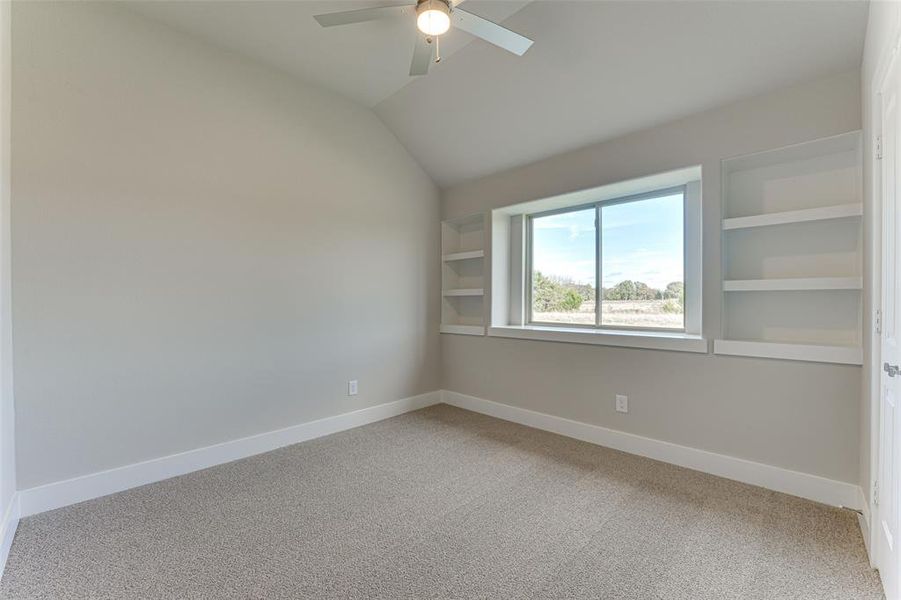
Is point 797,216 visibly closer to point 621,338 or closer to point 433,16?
point 621,338

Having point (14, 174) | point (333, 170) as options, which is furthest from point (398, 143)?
point (14, 174)

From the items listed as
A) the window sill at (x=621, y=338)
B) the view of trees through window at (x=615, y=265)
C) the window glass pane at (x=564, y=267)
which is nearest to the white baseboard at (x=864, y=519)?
the window sill at (x=621, y=338)

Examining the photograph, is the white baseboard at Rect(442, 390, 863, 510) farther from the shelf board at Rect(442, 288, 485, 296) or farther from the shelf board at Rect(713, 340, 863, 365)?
the shelf board at Rect(442, 288, 485, 296)

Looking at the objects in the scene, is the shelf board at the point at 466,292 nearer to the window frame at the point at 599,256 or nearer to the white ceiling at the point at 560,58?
the window frame at the point at 599,256

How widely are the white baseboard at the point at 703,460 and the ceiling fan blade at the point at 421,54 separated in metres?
2.82

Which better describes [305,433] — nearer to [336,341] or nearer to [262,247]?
[336,341]

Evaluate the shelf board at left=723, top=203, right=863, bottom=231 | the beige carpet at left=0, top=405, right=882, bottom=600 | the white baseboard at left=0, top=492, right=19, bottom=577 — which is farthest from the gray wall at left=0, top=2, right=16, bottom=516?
the shelf board at left=723, top=203, right=863, bottom=231

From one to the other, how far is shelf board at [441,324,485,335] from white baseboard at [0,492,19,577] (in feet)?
10.7

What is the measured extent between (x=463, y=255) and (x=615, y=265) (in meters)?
1.49

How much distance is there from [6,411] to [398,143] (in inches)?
131

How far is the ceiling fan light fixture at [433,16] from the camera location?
1.94 metres

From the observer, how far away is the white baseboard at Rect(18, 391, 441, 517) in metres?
2.20

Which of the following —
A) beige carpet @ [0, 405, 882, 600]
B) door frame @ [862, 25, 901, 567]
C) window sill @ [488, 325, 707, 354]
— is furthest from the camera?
window sill @ [488, 325, 707, 354]

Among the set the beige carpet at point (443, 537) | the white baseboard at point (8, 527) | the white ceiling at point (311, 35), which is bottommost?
the beige carpet at point (443, 537)
